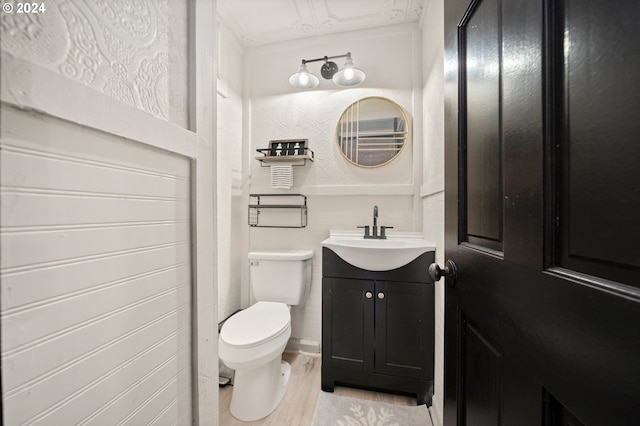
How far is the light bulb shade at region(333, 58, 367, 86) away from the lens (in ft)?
5.30

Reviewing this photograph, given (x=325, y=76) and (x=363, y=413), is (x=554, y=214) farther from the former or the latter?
(x=325, y=76)

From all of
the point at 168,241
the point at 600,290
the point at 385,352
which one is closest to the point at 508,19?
the point at 600,290

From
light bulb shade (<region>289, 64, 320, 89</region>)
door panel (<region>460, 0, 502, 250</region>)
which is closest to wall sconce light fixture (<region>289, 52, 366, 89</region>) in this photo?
light bulb shade (<region>289, 64, 320, 89</region>)

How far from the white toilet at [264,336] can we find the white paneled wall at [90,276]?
0.59 m

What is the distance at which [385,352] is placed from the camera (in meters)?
1.33

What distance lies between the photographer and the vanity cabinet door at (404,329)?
1.29 metres

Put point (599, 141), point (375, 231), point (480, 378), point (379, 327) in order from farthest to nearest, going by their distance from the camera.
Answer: point (375, 231) < point (379, 327) < point (480, 378) < point (599, 141)

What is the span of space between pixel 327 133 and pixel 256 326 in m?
1.40

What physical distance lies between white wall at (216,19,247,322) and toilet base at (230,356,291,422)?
1.61 ft

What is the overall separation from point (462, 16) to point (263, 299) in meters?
1.72

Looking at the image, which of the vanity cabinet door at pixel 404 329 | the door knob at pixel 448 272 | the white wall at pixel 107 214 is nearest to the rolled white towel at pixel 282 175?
the vanity cabinet door at pixel 404 329

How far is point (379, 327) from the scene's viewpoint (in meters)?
1.34

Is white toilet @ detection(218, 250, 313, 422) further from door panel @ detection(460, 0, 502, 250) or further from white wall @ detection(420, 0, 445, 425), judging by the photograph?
door panel @ detection(460, 0, 502, 250)

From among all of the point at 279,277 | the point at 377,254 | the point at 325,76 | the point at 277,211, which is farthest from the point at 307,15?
the point at 279,277
